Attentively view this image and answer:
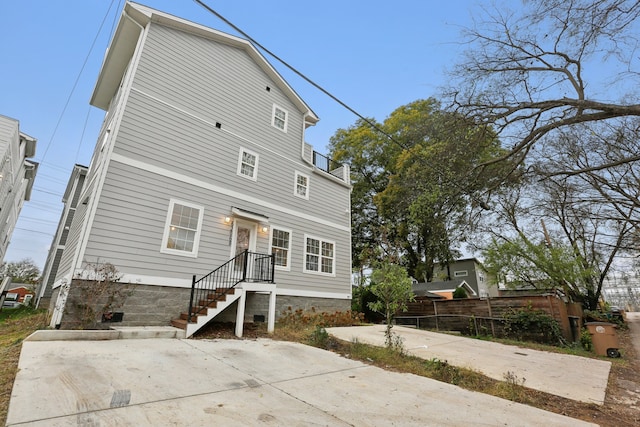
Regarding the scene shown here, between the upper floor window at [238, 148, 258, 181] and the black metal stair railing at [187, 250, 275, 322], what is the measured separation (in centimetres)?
279

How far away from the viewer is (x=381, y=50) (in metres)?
7.70

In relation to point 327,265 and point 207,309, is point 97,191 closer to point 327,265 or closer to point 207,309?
point 207,309

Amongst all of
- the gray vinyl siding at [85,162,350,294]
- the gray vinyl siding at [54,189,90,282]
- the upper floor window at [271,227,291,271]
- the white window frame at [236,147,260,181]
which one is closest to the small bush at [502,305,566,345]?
the upper floor window at [271,227,291,271]

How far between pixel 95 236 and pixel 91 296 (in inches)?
53.2

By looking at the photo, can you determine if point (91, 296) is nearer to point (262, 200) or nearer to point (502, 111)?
point (262, 200)

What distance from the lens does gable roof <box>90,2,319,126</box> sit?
895 centimetres

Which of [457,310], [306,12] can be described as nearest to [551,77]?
[306,12]

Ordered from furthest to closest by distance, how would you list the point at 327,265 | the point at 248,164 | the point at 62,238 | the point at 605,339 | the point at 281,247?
the point at 62,238, the point at 327,265, the point at 281,247, the point at 248,164, the point at 605,339

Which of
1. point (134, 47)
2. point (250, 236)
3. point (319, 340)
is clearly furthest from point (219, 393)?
point (134, 47)

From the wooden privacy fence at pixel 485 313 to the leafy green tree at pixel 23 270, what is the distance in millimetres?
42869

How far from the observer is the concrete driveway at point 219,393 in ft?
9.20

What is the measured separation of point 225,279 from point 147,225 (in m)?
2.62

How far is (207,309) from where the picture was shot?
711cm

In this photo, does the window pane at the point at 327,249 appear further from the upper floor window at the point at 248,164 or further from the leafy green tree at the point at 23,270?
the leafy green tree at the point at 23,270
